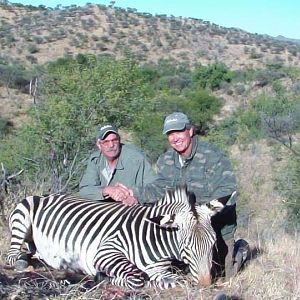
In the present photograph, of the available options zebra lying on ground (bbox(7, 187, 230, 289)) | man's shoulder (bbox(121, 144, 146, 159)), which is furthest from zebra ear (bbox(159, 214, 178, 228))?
man's shoulder (bbox(121, 144, 146, 159))

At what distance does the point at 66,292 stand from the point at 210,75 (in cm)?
3579

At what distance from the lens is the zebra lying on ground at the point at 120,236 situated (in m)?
4.67

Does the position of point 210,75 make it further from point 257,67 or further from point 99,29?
point 99,29

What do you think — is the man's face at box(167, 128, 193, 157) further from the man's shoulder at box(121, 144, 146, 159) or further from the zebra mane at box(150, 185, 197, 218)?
the man's shoulder at box(121, 144, 146, 159)

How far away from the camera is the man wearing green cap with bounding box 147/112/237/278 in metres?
5.20

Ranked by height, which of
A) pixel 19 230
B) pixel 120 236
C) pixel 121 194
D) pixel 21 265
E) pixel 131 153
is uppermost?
pixel 131 153

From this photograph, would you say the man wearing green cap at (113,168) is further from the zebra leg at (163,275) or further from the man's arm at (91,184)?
the zebra leg at (163,275)

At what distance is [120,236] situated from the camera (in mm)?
5203

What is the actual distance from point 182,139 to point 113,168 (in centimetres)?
115

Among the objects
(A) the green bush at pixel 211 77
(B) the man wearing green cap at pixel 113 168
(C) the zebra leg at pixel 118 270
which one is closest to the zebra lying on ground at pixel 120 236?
(C) the zebra leg at pixel 118 270

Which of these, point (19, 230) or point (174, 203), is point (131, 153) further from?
point (174, 203)

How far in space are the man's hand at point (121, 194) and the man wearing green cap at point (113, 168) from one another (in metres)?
0.23

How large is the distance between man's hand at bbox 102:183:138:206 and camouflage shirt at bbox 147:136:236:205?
38cm

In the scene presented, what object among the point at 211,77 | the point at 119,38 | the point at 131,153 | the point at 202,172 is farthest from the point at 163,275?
the point at 119,38
